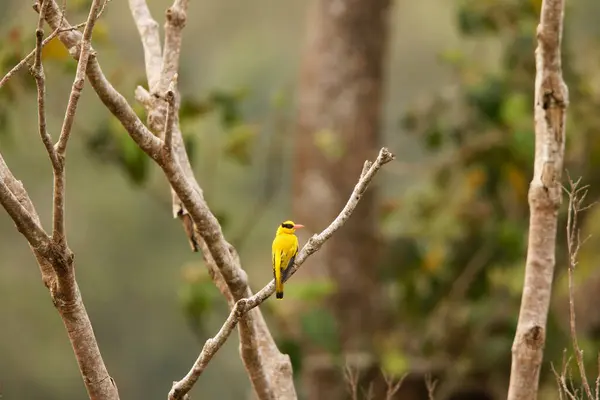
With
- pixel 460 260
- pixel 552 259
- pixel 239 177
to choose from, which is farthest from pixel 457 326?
pixel 239 177

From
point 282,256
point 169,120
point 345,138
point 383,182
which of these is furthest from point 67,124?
point 383,182

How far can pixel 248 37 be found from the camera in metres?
16.3

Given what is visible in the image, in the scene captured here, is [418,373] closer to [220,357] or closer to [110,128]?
[110,128]

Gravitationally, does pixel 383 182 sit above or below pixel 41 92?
above

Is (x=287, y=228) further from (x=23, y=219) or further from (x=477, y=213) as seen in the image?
(x=477, y=213)

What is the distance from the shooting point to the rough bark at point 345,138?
6.24 metres

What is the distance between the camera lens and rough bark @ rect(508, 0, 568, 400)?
291 centimetres

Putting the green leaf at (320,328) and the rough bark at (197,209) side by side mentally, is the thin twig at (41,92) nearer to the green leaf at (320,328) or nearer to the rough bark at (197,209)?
the rough bark at (197,209)

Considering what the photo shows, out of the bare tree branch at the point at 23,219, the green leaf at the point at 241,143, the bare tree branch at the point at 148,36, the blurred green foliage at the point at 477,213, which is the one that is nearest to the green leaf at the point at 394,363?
the blurred green foliage at the point at 477,213

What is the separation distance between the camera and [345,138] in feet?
20.7

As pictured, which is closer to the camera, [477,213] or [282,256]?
[282,256]

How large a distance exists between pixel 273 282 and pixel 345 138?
13.2 ft

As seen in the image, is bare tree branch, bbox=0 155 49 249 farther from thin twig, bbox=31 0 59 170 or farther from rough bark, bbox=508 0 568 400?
rough bark, bbox=508 0 568 400

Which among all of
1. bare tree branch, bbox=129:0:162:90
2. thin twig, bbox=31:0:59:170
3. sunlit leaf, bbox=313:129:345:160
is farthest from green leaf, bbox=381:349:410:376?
thin twig, bbox=31:0:59:170
